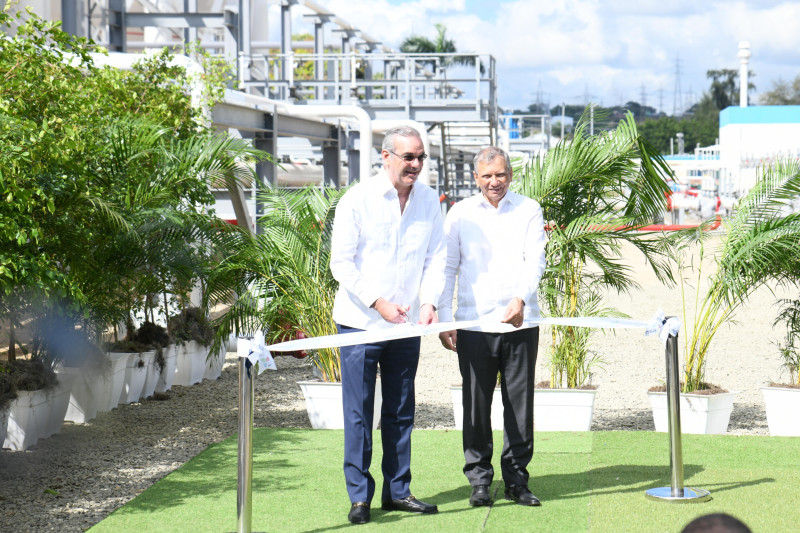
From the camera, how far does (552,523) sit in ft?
15.6

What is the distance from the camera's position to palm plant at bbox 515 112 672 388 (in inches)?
279

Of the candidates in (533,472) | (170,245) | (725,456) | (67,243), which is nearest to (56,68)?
(67,243)

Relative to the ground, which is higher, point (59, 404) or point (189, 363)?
point (59, 404)

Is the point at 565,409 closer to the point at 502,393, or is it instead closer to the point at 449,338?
the point at 502,393

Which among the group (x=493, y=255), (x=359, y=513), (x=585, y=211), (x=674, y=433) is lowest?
(x=359, y=513)

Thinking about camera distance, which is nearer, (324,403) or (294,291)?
(324,403)

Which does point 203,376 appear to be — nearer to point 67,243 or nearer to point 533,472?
point 67,243

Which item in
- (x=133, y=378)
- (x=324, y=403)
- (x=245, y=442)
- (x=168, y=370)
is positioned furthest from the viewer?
(x=168, y=370)

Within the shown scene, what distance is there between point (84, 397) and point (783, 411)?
516cm

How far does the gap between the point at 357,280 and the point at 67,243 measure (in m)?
2.43

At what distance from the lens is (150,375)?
865 centimetres

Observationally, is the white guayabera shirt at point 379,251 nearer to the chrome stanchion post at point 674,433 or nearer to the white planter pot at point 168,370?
the chrome stanchion post at point 674,433

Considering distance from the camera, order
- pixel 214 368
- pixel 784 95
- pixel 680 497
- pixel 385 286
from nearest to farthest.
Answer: pixel 385 286 → pixel 680 497 → pixel 214 368 → pixel 784 95

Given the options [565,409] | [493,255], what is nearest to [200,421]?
[565,409]
